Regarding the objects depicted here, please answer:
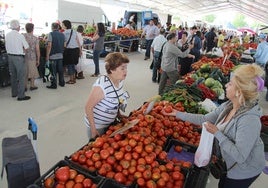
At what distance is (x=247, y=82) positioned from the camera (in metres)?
1.66

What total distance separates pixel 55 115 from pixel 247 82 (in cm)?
390

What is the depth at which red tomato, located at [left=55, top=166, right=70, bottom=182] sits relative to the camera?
1.65 metres

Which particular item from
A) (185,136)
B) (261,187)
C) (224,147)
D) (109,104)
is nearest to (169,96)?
(185,136)

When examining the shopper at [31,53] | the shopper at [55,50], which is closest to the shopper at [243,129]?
the shopper at [31,53]

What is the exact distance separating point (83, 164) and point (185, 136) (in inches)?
46.0

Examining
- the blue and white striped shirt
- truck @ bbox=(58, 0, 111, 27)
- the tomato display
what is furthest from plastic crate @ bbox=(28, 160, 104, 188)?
truck @ bbox=(58, 0, 111, 27)

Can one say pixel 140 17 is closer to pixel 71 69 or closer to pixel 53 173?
pixel 71 69

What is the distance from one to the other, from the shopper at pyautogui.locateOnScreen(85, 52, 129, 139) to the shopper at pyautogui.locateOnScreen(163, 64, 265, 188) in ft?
3.17

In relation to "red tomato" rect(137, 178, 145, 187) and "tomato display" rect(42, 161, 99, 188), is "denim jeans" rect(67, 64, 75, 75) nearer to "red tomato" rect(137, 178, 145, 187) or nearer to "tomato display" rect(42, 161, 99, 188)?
"tomato display" rect(42, 161, 99, 188)

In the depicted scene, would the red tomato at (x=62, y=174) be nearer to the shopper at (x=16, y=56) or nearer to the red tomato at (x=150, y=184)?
the red tomato at (x=150, y=184)

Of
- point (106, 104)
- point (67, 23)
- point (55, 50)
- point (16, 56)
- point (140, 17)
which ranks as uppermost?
point (140, 17)

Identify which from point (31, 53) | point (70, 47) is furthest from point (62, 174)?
point (70, 47)

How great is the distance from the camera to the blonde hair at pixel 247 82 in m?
1.66

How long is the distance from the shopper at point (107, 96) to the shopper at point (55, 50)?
396cm
